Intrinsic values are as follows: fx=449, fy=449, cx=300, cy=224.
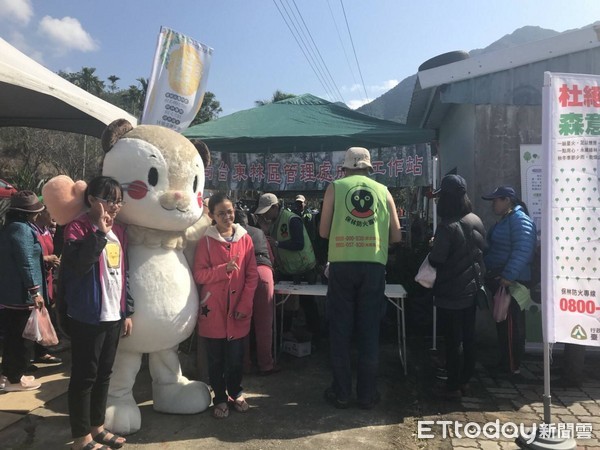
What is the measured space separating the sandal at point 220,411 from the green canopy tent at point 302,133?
3.29 meters

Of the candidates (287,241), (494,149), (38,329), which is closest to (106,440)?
(38,329)

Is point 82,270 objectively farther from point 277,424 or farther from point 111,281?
point 277,424

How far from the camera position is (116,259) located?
9.50ft

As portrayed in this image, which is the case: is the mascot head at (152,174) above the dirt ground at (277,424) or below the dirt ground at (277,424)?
above

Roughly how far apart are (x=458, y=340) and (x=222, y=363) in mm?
1990

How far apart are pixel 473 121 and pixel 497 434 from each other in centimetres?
380

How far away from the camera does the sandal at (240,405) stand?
357 cm

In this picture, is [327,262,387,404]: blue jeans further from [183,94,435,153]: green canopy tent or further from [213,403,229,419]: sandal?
[183,94,435,153]: green canopy tent

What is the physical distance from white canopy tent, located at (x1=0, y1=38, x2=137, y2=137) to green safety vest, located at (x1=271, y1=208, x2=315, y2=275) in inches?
88.3

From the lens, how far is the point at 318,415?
11.6 ft

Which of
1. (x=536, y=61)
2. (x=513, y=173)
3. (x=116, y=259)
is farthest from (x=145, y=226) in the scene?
(x=536, y=61)

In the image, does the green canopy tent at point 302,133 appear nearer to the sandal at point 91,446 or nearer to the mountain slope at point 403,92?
the sandal at point 91,446

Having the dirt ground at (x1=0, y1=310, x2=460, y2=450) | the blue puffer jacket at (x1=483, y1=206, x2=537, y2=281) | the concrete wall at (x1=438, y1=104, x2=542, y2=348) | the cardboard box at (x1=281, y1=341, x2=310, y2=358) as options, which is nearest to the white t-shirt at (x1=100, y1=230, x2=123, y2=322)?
the dirt ground at (x1=0, y1=310, x2=460, y2=450)

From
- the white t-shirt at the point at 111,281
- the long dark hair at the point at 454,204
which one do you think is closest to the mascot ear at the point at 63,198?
the white t-shirt at the point at 111,281
